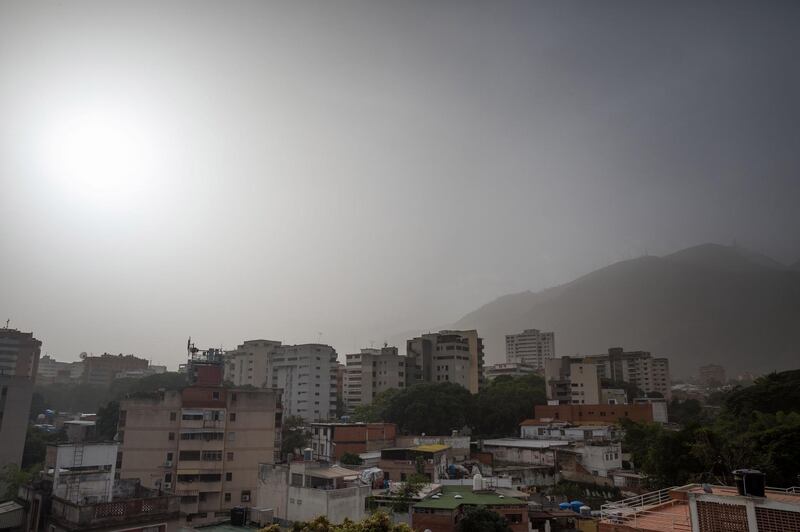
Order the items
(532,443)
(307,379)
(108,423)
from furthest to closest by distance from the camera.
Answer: (307,379), (108,423), (532,443)

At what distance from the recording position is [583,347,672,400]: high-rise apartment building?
111312 millimetres

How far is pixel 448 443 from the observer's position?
1780 inches

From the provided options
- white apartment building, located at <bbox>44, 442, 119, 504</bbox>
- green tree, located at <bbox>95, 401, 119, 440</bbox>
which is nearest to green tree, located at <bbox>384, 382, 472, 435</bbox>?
green tree, located at <bbox>95, 401, 119, 440</bbox>

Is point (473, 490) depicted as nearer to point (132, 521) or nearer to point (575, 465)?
point (575, 465)

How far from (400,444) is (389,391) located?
2377cm

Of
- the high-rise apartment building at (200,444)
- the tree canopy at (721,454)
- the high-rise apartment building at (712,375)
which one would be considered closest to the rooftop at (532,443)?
the tree canopy at (721,454)

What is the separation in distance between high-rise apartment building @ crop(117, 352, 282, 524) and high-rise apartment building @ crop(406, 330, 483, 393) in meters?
50.5

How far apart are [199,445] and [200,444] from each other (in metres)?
0.08

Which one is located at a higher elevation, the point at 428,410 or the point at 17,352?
the point at 17,352

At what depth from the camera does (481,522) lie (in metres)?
24.8

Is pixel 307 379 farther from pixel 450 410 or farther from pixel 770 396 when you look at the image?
pixel 770 396

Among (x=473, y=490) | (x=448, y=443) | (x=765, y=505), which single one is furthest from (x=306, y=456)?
(x=765, y=505)

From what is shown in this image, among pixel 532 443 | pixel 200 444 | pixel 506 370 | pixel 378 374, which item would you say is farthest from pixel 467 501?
pixel 506 370

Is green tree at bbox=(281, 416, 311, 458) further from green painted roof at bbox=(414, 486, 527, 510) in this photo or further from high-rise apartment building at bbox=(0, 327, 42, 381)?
high-rise apartment building at bbox=(0, 327, 42, 381)
